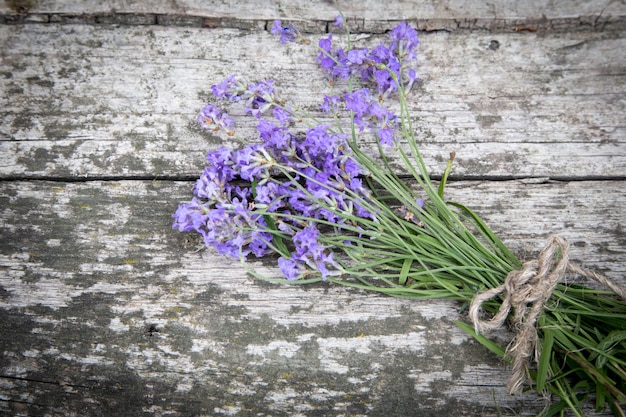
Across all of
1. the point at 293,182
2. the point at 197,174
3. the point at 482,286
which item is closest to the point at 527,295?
the point at 482,286

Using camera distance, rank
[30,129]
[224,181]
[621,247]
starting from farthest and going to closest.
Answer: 1. [30,129]
2. [621,247]
3. [224,181]

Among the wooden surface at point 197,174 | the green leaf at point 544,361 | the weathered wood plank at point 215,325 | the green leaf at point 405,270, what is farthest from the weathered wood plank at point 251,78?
the green leaf at point 544,361

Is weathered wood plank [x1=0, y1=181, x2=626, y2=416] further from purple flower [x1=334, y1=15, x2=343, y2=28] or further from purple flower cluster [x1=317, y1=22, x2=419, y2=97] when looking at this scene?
purple flower [x1=334, y1=15, x2=343, y2=28]

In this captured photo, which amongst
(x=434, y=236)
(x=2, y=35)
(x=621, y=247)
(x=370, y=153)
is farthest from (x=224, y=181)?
(x=621, y=247)

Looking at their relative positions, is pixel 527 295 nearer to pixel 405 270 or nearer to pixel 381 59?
pixel 405 270

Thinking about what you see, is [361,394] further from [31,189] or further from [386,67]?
[31,189]
